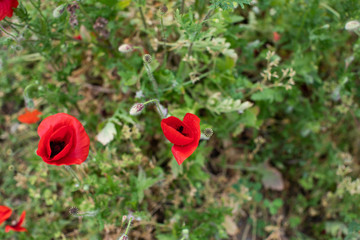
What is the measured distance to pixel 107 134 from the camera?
7.11ft

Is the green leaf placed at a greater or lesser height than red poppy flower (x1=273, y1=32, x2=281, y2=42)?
lesser

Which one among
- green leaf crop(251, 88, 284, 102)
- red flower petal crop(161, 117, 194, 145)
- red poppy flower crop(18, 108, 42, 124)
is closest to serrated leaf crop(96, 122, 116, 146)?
red poppy flower crop(18, 108, 42, 124)

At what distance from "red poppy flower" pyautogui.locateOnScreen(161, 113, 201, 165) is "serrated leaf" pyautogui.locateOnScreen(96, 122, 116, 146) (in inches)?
30.4

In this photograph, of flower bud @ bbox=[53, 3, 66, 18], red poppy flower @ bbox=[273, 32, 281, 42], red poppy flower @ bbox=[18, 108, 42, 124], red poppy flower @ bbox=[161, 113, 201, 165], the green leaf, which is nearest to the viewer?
red poppy flower @ bbox=[161, 113, 201, 165]

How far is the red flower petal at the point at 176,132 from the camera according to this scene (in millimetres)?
1407

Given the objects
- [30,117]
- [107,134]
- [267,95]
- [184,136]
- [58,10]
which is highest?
[58,10]

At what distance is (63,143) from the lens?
1.60 meters

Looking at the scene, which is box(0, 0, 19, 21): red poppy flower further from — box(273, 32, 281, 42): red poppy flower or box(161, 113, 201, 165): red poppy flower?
box(273, 32, 281, 42): red poppy flower

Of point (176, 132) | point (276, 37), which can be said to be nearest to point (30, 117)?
point (176, 132)

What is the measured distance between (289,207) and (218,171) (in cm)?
80

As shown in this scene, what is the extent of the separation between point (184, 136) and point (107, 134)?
92 cm

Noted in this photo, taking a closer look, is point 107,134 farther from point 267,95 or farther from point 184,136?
point 267,95

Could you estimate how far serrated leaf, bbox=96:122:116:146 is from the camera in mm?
2137

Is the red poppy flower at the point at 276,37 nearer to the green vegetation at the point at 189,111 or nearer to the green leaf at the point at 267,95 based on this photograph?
the green vegetation at the point at 189,111
